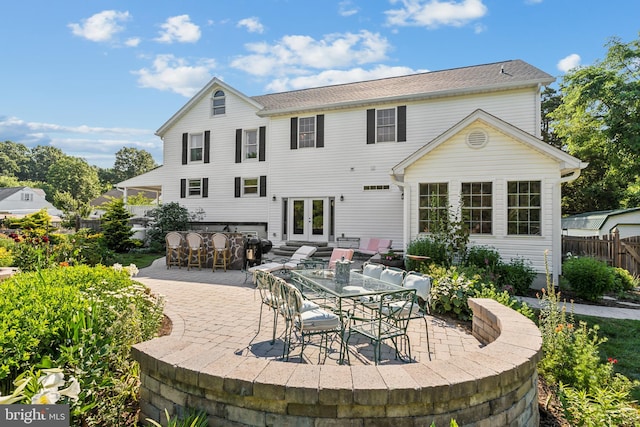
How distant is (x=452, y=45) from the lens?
12.8 m

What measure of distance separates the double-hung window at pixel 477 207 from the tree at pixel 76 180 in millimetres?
57622

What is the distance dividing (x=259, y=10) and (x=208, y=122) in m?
9.03

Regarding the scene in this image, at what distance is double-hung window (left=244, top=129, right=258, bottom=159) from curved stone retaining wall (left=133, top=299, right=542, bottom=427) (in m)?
15.3

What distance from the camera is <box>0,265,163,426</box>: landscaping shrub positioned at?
2.55 meters

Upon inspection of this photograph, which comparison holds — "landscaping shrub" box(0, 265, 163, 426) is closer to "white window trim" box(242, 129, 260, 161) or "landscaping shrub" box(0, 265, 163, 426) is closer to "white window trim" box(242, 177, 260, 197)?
"white window trim" box(242, 177, 260, 197)

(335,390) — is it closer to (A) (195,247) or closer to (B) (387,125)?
(A) (195,247)

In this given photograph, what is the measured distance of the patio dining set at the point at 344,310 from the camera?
398cm

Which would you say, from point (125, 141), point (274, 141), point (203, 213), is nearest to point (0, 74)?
point (203, 213)

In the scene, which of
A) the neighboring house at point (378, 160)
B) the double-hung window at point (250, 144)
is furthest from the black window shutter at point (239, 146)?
the double-hung window at point (250, 144)

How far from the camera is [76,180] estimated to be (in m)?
53.6

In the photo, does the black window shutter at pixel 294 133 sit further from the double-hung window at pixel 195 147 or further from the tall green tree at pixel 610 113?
the tall green tree at pixel 610 113

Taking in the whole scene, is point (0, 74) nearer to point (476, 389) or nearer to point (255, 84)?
point (255, 84)

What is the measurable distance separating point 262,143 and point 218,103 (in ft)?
12.0

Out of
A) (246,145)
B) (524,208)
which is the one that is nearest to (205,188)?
(246,145)
